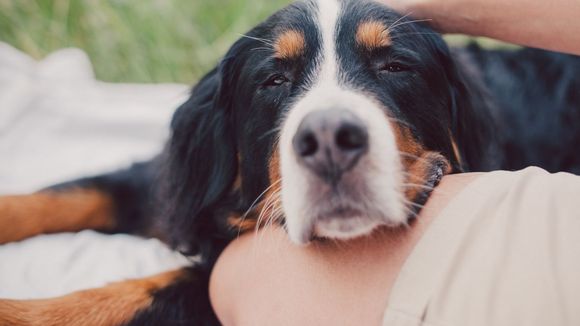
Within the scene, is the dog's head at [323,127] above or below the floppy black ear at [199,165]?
above

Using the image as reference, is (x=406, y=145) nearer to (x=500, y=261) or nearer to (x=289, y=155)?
(x=289, y=155)

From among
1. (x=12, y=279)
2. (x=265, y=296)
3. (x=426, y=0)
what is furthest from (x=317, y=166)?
(x=12, y=279)

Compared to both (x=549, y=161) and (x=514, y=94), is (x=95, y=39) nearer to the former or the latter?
(x=514, y=94)

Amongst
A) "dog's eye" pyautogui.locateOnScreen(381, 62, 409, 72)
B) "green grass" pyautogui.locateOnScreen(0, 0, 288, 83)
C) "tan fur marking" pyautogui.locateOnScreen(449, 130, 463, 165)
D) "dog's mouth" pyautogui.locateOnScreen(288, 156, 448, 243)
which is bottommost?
"green grass" pyautogui.locateOnScreen(0, 0, 288, 83)

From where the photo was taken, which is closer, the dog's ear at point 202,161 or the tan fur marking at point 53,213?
the dog's ear at point 202,161

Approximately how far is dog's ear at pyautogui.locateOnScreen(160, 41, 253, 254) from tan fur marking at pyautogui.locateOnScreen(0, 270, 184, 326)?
33 centimetres

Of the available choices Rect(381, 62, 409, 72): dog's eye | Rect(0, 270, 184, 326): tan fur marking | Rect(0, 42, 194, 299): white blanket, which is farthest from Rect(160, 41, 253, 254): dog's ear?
Rect(381, 62, 409, 72): dog's eye

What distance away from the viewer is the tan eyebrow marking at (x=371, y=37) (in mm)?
1663

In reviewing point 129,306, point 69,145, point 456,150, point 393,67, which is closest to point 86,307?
point 129,306

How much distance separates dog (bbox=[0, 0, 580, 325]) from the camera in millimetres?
1312

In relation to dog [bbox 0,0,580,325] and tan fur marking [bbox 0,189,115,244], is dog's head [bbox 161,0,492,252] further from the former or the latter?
tan fur marking [bbox 0,189,115,244]

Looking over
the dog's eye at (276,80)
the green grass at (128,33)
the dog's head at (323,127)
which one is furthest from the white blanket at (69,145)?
the dog's eye at (276,80)

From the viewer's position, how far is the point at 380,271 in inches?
48.1

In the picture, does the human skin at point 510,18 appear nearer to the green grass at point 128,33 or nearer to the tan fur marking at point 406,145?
the tan fur marking at point 406,145
